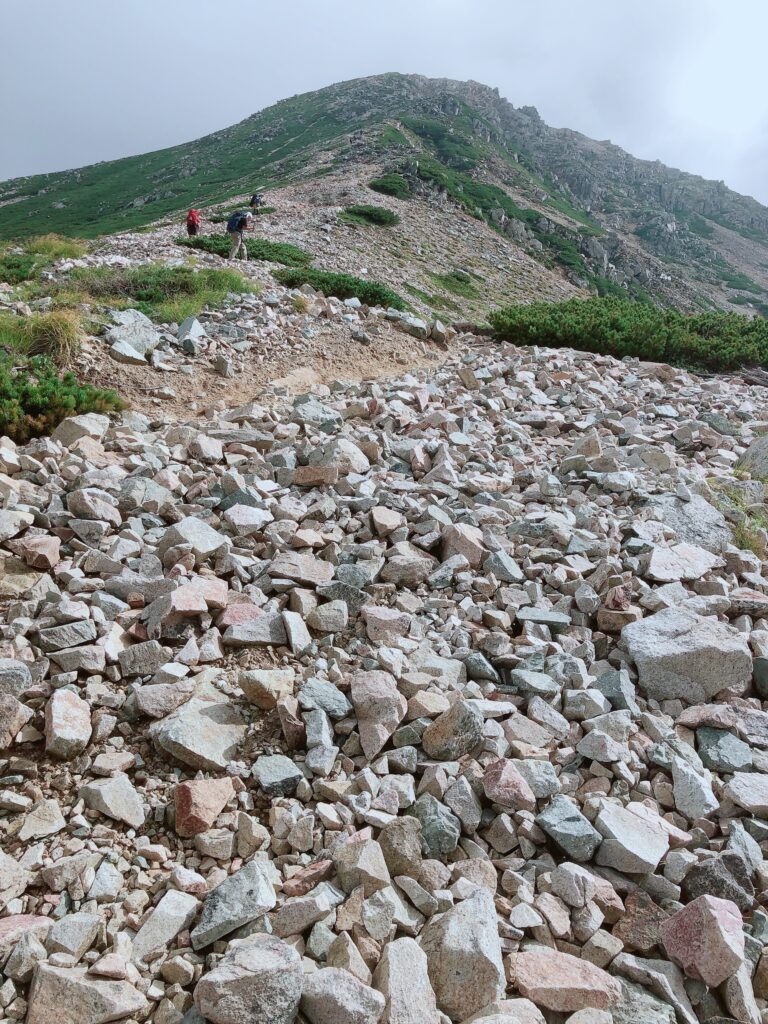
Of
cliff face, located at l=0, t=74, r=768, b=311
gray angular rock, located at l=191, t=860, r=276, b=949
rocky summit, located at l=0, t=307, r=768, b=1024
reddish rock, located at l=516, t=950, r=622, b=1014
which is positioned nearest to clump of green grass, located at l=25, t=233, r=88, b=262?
rocky summit, located at l=0, t=307, r=768, b=1024

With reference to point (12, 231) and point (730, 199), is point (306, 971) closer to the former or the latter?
point (12, 231)

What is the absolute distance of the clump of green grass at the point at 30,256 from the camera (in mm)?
12188

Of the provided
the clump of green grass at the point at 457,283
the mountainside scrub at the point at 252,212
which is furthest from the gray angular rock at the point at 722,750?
the clump of green grass at the point at 457,283

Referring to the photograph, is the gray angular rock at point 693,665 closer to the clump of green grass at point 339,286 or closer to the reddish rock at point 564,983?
the reddish rock at point 564,983

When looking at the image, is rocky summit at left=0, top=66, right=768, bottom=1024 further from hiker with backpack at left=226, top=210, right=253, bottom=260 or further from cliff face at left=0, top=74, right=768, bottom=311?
cliff face at left=0, top=74, right=768, bottom=311

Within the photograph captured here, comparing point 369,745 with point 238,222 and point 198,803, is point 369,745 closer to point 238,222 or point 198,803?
point 198,803

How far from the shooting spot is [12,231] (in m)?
58.9

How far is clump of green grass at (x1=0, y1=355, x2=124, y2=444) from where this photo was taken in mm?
6594

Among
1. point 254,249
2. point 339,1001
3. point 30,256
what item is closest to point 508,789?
point 339,1001

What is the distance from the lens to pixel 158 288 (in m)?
11.5

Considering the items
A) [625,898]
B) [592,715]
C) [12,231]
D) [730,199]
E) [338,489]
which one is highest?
[730,199]

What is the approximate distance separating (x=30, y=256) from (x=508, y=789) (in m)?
15.6

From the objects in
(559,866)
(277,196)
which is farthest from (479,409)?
(277,196)

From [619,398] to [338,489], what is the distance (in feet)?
21.0
